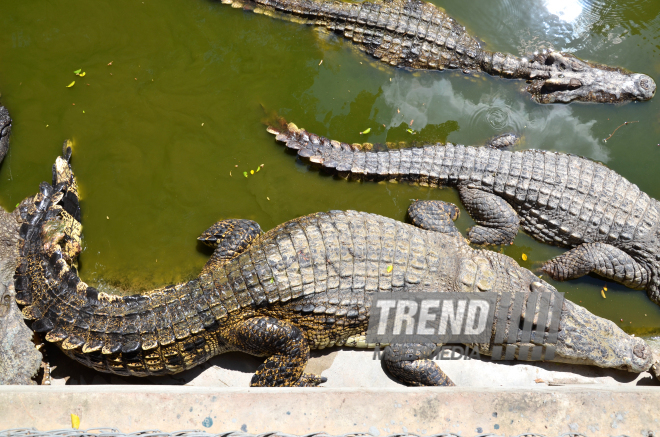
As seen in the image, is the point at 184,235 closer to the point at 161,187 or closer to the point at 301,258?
the point at 161,187

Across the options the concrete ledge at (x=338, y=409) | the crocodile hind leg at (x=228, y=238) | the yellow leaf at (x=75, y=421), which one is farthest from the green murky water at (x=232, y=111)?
the yellow leaf at (x=75, y=421)

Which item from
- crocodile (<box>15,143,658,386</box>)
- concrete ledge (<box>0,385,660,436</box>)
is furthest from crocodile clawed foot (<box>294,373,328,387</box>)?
concrete ledge (<box>0,385,660,436</box>)

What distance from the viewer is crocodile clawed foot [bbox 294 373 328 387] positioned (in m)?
4.04

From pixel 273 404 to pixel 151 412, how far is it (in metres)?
0.99

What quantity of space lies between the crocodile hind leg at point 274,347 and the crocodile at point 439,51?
3.38m

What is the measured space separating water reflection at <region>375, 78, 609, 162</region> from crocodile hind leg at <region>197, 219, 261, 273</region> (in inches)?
81.5

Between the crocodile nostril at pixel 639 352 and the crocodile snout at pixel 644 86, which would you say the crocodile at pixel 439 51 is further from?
the crocodile nostril at pixel 639 352

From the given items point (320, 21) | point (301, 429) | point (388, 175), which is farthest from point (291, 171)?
point (301, 429)

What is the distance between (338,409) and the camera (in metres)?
3.58

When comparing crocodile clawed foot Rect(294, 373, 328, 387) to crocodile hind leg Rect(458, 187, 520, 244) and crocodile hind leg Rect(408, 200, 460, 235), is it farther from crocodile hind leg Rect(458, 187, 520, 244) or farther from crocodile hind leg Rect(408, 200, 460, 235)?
crocodile hind leg Rect(458, 187, 520, 244)

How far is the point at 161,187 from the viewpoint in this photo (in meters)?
4.90

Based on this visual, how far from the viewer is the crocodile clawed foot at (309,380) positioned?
4.04 meters

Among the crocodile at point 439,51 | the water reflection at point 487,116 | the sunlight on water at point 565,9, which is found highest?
the sunlight on water at point 565,9

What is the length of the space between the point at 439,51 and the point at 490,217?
81.4 inches
